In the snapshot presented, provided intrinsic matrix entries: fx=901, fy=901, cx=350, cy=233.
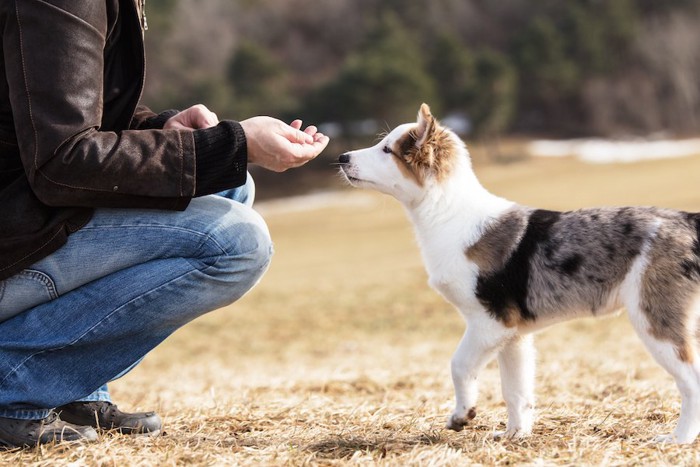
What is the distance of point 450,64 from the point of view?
3731 cm

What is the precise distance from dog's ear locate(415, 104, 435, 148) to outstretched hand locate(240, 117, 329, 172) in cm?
68

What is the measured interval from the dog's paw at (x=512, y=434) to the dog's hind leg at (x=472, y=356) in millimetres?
127

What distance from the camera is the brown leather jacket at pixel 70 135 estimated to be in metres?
2.77

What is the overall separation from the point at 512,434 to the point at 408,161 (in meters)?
1.19

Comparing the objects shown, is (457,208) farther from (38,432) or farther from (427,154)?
(38,432)

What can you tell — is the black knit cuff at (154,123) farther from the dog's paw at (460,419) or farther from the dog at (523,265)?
the dog's paw at (460,419)

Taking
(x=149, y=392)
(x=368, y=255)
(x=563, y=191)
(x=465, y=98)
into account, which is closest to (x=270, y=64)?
(x=465, y=98)

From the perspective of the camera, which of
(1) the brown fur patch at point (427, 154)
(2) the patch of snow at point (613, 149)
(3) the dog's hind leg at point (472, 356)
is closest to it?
(3) the dog's hind leg at point (472, 356)

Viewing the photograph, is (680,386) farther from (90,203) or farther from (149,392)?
(149,392)

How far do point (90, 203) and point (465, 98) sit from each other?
111 ft

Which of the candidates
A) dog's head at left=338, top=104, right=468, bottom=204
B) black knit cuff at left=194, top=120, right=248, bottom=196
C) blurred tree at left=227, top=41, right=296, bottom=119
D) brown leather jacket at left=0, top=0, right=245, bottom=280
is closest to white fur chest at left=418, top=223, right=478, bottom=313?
dog's head at left=338, top=104, right=468, bottom=204

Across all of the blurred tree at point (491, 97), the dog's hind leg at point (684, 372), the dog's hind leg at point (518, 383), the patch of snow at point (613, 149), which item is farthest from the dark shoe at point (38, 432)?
the blurred tree at point (491, 97)

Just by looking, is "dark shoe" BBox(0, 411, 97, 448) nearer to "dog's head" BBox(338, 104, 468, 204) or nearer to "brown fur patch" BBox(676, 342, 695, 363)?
"dog's head" BBox(338, 104, 468, 204)

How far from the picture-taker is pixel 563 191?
2211 cm
